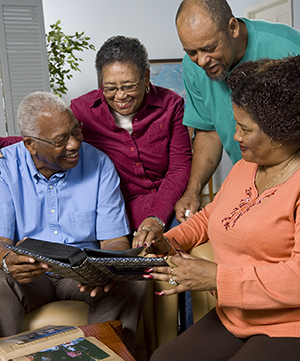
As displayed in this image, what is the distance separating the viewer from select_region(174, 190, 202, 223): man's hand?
6.47 feet

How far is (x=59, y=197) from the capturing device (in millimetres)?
1926

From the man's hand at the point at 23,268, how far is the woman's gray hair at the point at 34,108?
55 cm

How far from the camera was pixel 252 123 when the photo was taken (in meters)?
1.27

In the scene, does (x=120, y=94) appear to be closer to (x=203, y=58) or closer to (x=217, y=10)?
(x=203, y=58)

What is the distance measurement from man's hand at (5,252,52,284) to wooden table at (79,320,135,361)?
10.4 inches

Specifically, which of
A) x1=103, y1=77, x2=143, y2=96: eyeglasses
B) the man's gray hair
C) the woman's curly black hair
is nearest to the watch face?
x1=103, y1=77, x2=143, y2=96: eyeglasses

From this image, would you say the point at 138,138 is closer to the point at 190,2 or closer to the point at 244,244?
the point at 190,2

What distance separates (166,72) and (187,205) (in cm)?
403

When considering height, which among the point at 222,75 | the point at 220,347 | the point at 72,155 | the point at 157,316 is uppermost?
the point at 222,75

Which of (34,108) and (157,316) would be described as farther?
(157,316)

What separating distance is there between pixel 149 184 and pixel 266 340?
3.74 feet

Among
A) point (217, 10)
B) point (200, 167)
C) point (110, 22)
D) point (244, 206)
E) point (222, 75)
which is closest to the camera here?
point (244, 206)

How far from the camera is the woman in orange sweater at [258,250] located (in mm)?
1163

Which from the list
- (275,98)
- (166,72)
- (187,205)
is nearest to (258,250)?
(275,98)
